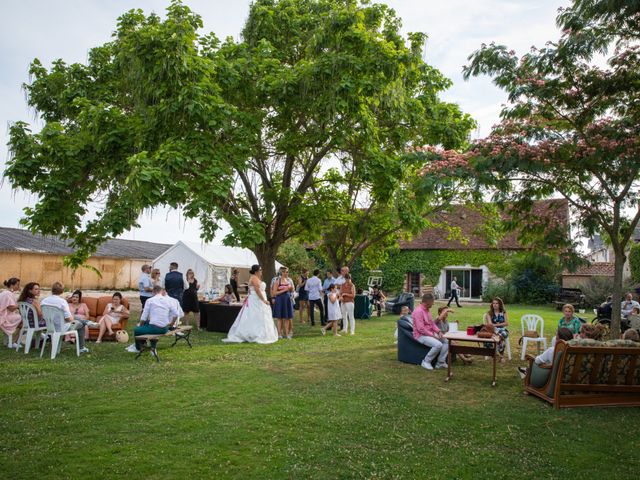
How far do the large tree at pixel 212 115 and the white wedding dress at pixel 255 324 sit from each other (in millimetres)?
1651

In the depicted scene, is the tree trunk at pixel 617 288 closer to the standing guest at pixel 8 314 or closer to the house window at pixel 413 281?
the standing guest at pixel 8 314

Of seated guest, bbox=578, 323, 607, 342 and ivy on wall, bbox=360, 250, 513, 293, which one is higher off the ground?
ivy on wall, bbox=360, 250, 513, 293

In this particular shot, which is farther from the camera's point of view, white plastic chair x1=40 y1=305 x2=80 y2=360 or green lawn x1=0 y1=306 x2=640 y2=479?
white plastic chair x1=40 y1=305 x2=80 y2=360

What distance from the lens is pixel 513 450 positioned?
5121 millimetres

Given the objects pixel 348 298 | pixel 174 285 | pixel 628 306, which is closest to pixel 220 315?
pixel 174 285

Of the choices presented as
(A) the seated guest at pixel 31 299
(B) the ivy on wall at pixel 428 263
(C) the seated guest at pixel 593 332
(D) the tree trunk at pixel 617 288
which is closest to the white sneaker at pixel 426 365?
(C) the seated guest at pixel 593 332

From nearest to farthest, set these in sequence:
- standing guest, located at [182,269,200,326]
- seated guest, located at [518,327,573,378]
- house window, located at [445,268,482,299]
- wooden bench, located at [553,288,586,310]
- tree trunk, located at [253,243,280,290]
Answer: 1. seated guest, located at [518,327,573,378]
2. standing guest, located at [182,269,200,326]
3. tree trunk, located at [253,243,280,290]
4. wooden bench, located at [553,288,586,310]
5. house window, located at [445,268,482,299]

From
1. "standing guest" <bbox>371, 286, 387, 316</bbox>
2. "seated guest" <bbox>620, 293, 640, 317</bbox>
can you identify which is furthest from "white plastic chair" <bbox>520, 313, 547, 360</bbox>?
"standing guest" <bbox>371, 286, 387, 316</bbox>

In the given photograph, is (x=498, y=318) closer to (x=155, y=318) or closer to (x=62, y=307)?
(x=155, y=318)

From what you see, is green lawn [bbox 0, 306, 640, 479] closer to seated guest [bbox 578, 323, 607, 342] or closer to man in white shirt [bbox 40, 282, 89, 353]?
man in white shirt [bbox 40, 282, 89, 353]

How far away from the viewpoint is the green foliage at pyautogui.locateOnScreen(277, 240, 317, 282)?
35.5m

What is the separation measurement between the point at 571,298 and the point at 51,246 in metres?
37.3

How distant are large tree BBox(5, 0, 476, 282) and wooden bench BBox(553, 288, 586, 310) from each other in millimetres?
13129

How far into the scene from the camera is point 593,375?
6891 millimetres
